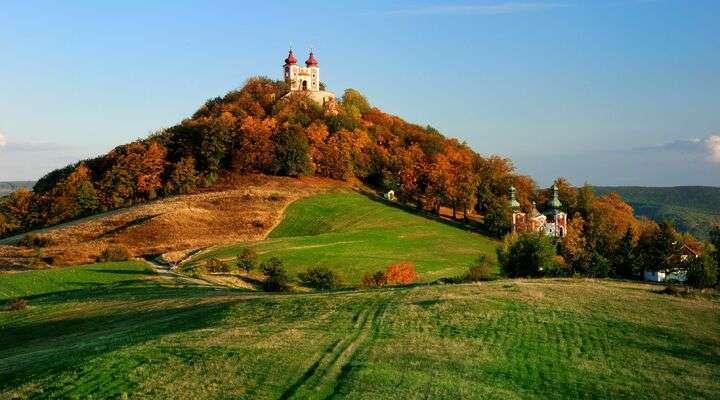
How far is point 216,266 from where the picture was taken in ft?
243

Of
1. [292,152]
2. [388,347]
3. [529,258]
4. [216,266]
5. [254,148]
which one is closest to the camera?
[388,347]

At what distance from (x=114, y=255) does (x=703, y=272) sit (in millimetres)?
62242

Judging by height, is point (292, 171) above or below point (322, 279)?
above

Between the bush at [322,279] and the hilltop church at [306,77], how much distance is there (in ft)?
274

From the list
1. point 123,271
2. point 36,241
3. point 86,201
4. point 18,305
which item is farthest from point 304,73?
point 18,305

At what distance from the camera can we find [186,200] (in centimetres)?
10781

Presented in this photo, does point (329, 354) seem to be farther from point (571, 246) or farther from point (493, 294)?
point (571, 246)

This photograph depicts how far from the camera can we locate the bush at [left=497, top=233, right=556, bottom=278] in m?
68.2

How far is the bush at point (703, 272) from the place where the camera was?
6600 centimetres

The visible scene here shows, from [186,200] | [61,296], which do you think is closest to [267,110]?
[186,200]

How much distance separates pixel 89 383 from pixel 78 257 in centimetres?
6192

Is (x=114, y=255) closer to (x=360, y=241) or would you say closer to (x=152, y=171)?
(x=360, y=241)

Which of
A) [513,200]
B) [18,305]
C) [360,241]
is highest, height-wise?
[513,200]

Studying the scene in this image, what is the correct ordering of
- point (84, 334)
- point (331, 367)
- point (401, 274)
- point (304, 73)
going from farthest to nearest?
1. point (304, 73)
2. point (401, 274)
3. point (84, 334)
4. point (331, 367)
